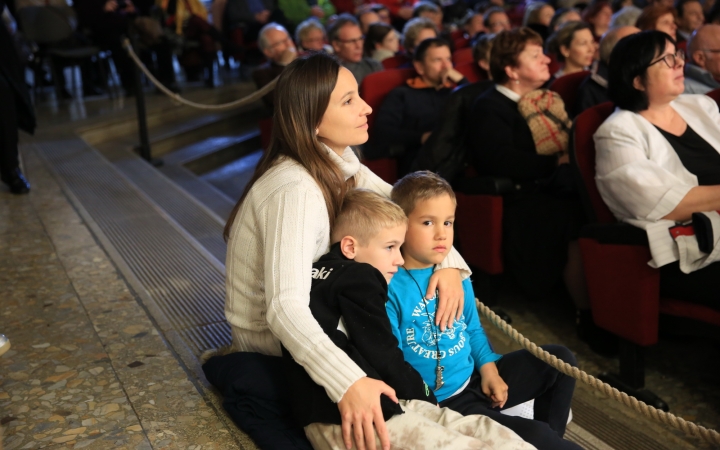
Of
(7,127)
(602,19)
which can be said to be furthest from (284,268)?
(602,19)

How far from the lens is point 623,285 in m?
2.65

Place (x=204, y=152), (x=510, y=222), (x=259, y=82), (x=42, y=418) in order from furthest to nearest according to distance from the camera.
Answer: (x=204, y=152), (x=259, y=82), (x=510, y=222), (x=42, y=418)

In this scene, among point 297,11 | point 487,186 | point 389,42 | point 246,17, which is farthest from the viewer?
point 297,11

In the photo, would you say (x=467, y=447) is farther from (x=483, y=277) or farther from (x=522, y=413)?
(x=483, y=277)

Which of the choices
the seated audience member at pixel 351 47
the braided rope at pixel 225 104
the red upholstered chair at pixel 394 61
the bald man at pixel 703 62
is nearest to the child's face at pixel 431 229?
the braided rope at pixel 225 104

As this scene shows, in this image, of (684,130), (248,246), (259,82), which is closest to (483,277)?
(684,130)

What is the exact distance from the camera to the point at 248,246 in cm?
175

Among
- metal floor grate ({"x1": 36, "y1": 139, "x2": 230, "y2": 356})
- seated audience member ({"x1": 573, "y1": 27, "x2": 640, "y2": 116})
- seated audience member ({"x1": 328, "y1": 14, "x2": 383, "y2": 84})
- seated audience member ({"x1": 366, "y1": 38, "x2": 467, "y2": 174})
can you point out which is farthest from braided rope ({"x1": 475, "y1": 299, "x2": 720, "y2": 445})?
seated audience member ({"x1": 328, "y1": 14, "x2": 383, "y2": 84})

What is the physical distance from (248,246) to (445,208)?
49 cm

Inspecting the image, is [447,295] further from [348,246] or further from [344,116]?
[344,116]

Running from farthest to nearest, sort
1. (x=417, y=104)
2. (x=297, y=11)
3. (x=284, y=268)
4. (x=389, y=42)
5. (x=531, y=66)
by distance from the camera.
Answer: (x=297, y=11), (x=389, y=42), (x=417, y=104), (x=531, y=66), (x=284, y=268)

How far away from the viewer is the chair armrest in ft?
10.6

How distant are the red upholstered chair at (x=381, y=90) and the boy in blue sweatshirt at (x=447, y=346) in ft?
6.98

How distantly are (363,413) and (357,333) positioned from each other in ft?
0.67
